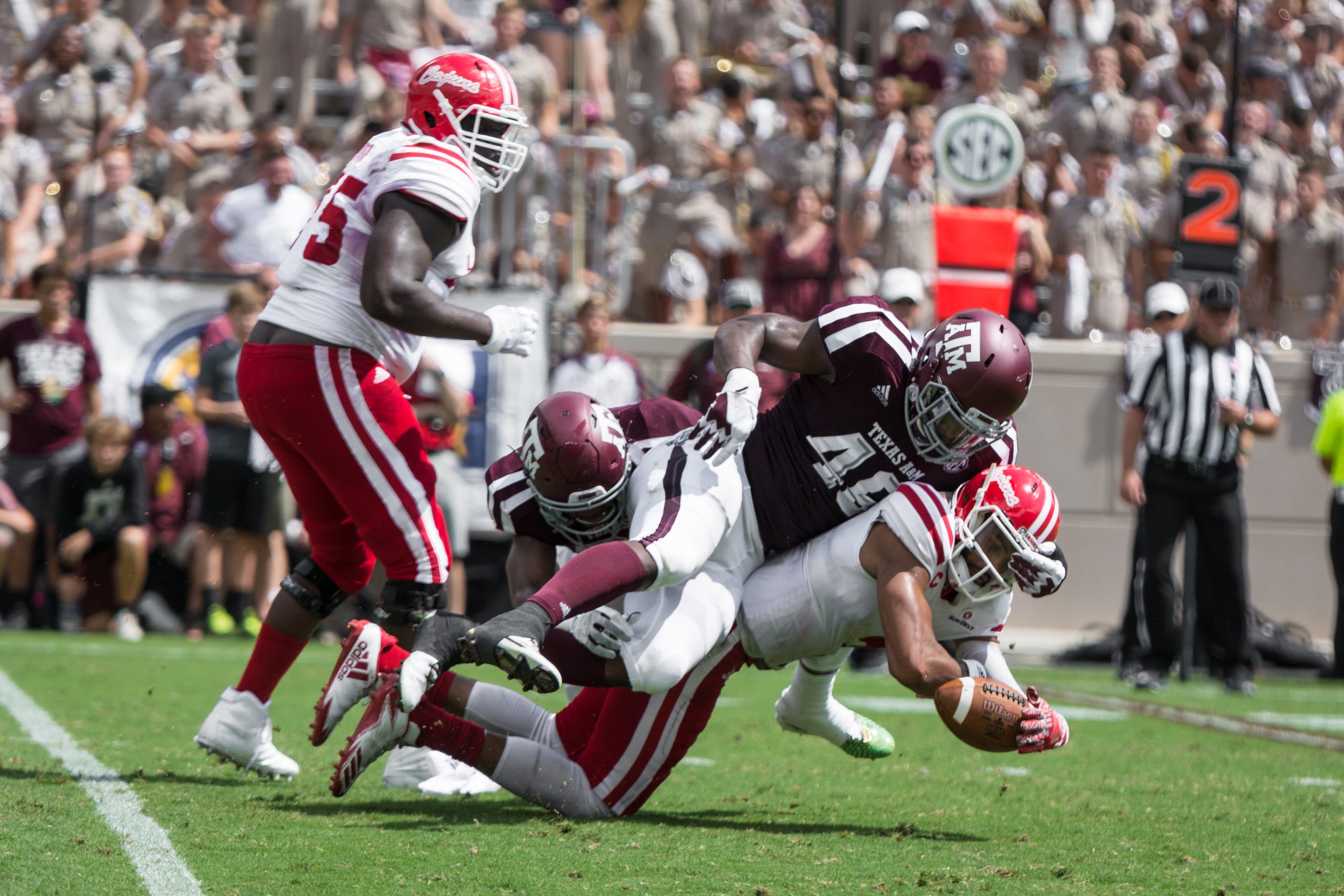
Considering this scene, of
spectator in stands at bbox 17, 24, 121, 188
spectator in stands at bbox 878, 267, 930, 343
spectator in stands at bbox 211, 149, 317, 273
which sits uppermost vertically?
spectator in stands at bbox 17, 24, 121, 188

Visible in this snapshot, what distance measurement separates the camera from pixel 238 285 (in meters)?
8.52

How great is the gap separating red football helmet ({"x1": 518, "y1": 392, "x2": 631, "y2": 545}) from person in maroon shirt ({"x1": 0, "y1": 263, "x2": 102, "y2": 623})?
219 inches

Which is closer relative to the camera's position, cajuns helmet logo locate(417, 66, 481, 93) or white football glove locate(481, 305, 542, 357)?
white football glove locate(481, 305, 542, 357)

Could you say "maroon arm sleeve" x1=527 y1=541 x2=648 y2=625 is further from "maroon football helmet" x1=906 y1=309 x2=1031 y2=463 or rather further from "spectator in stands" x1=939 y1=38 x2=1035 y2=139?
"spectator in stands" x1=939 y1=38 x2=1035 y2=139

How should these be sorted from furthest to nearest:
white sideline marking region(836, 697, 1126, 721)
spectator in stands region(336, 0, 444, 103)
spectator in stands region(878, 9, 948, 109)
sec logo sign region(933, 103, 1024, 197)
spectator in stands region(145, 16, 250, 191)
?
spectator in stands region(878, 9, 948, 109) → spectator in stands region(336, 0, 444, 103) → spectator in stands region(145, 16, 250, 191) → sec logo sign region(933, 103, 1024, 197) → white sideline marking region(836, 697, 1126, 721)

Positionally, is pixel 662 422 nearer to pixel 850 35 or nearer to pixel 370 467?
pixel 370 467

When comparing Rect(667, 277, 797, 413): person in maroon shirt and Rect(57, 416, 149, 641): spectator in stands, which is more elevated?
Rect(667, 277, 797, 413): person in maroon shirt

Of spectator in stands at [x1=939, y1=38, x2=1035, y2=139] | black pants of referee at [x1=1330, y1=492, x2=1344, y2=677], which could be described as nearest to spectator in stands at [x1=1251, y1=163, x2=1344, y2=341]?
spectator in stands at [x1=939, y1=38, x2=1035, y2=139]

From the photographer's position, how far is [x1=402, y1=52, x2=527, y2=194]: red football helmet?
4027mm

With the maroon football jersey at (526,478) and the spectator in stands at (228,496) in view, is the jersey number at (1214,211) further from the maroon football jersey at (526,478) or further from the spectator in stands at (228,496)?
the maroon football jersey at (526,478)

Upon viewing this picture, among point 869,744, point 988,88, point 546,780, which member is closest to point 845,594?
point 869,744

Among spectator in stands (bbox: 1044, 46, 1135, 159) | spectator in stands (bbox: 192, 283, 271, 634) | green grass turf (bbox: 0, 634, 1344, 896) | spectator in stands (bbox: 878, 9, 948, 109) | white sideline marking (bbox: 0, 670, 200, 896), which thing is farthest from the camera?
spectator in stands (bbox: 878, 9, 948, 109)

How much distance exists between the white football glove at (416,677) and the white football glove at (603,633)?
35cm

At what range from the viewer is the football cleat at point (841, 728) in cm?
417
